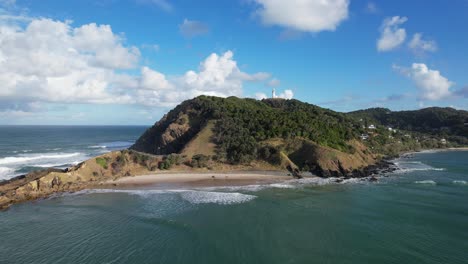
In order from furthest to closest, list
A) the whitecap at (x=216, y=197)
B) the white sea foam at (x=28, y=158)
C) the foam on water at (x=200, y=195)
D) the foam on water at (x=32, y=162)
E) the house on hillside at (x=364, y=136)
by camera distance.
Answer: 1. the house on hillside at (x=364, y=136)
2. the white sea foam at (x=28, y=158)
3. the foam on water at (x=32, y=162)
4. the foam on water at (x=200, y=195)
5. the whitecap at (x=216, y=197)

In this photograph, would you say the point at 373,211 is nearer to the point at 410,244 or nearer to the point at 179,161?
the point at 410,244

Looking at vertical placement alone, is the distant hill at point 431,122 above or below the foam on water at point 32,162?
above

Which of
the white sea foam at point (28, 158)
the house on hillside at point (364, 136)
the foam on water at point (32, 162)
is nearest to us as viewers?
the foam on water at point (32, 162)

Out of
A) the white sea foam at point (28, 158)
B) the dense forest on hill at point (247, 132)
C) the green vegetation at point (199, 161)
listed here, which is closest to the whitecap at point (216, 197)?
the green vegetation at point (199, 161)

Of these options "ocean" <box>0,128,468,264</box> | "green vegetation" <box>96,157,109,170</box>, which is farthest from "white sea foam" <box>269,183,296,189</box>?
"green vegetation" <box>96,157,109,170</box>

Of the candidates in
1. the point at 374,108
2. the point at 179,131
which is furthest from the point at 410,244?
the point at 374,108

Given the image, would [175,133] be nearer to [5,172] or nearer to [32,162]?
[32,162]

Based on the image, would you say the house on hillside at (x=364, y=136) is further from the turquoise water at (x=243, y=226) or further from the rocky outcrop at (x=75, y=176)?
the rocky outcrop at (x=75, y=176)

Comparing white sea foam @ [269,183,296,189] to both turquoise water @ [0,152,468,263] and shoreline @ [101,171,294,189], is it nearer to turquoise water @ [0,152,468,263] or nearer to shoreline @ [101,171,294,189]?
turquoise water @ [0,152,468,263]
